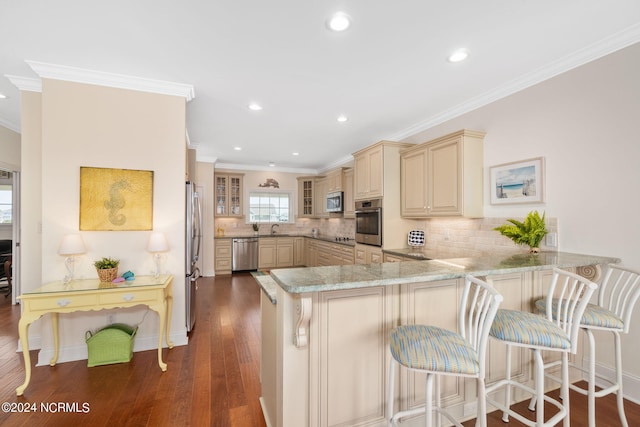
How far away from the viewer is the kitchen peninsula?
146 centimetres

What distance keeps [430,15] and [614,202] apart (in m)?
2.01

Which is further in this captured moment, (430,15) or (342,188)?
(342,188)

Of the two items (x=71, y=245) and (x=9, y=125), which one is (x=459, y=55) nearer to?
(x=71, y=245)

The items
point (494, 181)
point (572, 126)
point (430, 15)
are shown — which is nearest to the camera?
point (430, 15)

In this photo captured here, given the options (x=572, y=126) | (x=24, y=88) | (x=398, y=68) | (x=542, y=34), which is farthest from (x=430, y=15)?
(x=24, y=88)

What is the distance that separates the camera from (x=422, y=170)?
12.2 feet

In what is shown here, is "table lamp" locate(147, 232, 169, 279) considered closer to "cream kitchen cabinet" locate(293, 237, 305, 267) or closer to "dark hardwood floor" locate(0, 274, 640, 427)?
"dark hardwood floor" locate(0, 274, 640, 427)

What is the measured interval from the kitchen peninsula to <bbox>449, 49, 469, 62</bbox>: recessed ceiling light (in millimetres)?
1686

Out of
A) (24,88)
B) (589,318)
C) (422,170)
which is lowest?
(589,318)

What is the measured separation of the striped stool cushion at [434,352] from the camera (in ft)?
4.06

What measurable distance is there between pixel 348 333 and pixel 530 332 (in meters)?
0.97

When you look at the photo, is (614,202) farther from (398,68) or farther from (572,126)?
(398,68)

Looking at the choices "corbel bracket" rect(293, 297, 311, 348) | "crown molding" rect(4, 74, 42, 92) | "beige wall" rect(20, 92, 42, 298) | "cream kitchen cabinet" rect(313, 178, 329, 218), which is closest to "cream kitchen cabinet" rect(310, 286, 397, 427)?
"corbel bracket" rect(293, 297, 311, 348)

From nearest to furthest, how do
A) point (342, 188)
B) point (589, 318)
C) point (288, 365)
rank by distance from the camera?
point (288, 365) < point (589, 318) < point (342, 188)
